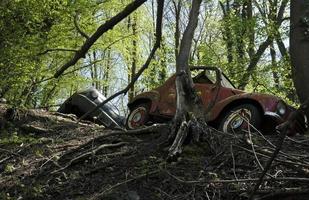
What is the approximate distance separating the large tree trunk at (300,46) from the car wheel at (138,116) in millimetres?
4179

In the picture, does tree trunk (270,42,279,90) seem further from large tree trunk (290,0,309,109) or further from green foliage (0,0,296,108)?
large tree trunk (290,0,309,109)

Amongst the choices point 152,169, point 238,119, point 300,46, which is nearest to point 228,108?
point 238,119

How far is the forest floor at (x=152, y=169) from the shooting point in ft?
14.7

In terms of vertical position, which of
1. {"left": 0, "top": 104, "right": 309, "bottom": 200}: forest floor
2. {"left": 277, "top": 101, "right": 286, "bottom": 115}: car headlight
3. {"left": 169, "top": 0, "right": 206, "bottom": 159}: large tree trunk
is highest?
{"left": 169, "top": 0, "right": 206, "bottom": 159}: large tree trunk

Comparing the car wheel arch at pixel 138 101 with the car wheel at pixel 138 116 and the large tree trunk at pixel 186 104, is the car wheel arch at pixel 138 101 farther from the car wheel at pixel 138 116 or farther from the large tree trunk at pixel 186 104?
the large tree trunk at pixel 186 104

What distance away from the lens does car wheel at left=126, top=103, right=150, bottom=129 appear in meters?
10.6

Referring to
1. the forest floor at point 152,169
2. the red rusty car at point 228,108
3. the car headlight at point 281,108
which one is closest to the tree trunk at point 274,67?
the red rusty car at point 228,108

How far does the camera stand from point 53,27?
13.9 metres

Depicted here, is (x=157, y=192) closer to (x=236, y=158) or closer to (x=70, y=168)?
(x=236, y=158)

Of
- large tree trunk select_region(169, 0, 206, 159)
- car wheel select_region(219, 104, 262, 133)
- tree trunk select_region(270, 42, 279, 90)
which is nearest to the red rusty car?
car wheel select_region(219, 104, 262, 133)

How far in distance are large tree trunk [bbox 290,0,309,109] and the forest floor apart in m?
1.29

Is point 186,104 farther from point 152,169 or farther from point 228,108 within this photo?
point 228,108

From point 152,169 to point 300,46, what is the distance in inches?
123

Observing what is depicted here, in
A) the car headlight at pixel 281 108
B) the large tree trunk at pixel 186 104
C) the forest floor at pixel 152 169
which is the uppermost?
the large tree trunk at pixel 186 104
